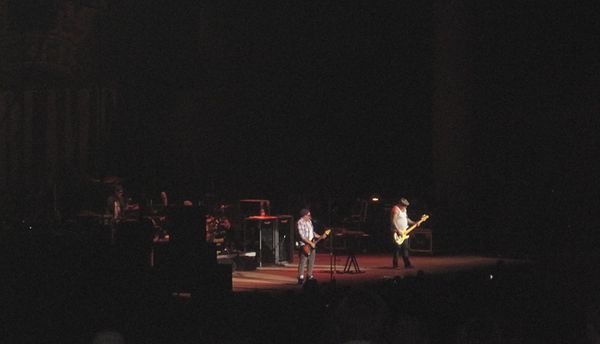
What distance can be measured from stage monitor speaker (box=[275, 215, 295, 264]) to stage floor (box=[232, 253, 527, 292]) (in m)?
0.24

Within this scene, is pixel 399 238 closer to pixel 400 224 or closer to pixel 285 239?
pixel 400 224

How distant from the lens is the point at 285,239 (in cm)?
2114

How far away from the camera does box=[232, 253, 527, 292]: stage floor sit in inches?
655

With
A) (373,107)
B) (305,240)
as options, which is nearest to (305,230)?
(305,240)

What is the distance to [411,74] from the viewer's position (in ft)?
84.0

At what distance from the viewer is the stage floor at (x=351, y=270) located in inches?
655

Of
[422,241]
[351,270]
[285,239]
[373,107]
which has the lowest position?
[351,270]

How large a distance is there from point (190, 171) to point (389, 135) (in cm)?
566

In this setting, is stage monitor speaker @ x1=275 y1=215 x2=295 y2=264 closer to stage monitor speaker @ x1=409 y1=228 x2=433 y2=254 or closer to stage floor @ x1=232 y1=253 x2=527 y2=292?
stage floor @ x1=232 y1=253 x2=527 y2=292

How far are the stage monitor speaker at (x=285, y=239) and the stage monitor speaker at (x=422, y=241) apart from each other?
3736 mm

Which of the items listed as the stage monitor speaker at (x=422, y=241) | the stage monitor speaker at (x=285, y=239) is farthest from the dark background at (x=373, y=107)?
the stage monitor speaker at (x=285, y=239)

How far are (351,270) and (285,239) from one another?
2554 mm

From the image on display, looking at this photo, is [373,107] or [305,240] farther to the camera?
[373,107]

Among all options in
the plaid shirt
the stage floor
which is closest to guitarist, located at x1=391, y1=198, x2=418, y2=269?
the stage floor
